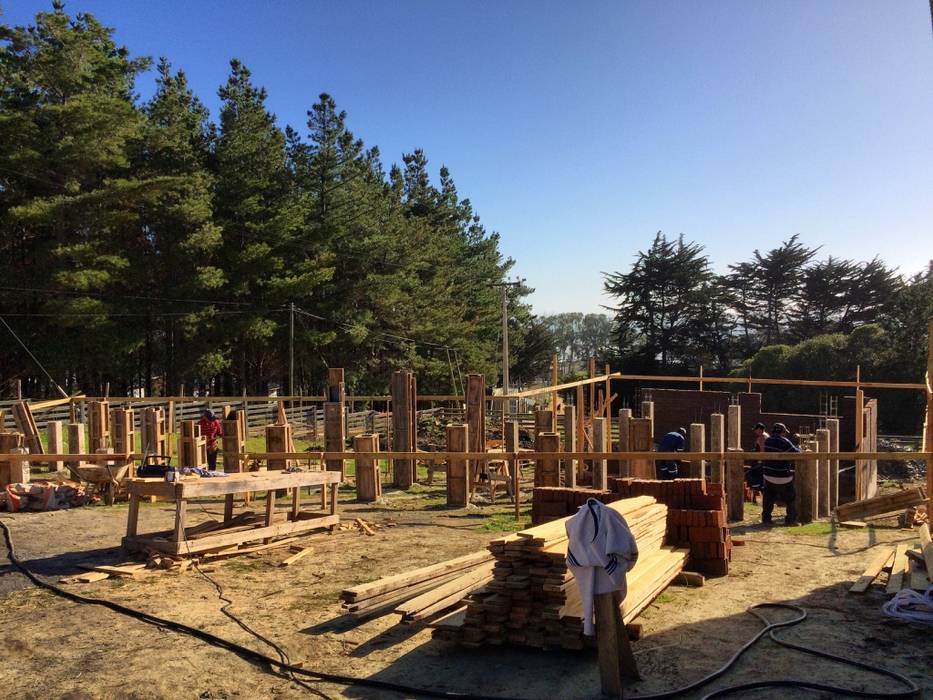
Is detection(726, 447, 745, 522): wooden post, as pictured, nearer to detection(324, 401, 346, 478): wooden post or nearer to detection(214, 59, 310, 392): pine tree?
detection(324, 401, 346, 478): wooden post

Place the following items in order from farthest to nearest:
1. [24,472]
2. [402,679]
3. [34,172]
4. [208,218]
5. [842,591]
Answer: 1. [208,218]
2. [34,172]
3. [24,472]
4. [842,591]
5. [402,679]

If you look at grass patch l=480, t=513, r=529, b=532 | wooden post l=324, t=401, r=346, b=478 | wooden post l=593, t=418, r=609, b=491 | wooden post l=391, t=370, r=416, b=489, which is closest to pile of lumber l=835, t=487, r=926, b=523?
wooden post l=593, t=418, r=609, b=491

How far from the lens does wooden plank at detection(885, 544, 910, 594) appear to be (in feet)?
24.4

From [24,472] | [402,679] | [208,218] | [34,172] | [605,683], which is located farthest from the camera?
[208,218]

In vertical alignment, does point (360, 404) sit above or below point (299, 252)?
below

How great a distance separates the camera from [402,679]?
564cm

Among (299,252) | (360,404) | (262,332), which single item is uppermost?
(299,252)

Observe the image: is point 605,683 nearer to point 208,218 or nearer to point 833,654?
point 833,654

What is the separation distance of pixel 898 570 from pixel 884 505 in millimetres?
1566

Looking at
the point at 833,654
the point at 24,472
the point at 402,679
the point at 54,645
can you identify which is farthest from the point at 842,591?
the point at 24,472

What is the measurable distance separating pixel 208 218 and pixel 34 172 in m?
6.84

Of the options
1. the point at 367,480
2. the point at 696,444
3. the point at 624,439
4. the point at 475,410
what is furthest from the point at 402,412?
the point at 696,444

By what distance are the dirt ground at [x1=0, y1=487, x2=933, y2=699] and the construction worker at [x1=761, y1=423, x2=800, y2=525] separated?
1820mm

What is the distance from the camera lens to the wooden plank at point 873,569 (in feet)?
25.0
